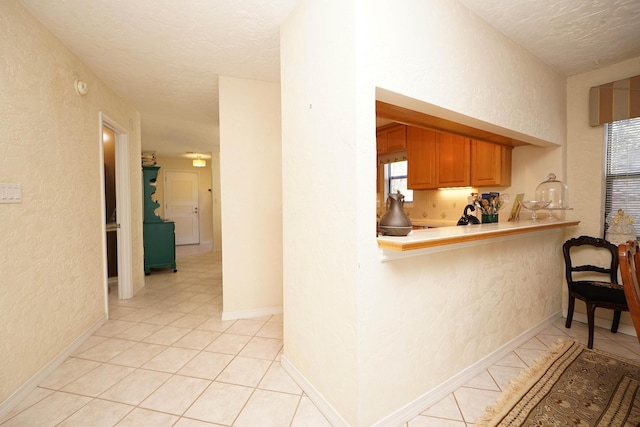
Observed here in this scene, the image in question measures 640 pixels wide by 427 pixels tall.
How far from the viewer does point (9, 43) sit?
1665 mm

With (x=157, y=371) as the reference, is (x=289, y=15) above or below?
above

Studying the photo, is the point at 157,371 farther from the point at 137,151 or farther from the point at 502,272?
the point at 137,151

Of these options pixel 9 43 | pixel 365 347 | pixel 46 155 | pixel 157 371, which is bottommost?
pixel 157 371

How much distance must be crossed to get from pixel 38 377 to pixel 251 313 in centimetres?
160

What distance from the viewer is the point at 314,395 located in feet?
5.35

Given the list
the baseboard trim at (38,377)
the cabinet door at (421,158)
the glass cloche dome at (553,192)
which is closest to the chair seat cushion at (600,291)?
the glass cloche dome at (553,192)

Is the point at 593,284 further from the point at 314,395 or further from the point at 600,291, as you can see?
the point at 314,395

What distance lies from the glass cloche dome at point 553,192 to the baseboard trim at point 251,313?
3002mm

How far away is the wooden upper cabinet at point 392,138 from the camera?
4.20 metres

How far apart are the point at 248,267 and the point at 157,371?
3.82 ft

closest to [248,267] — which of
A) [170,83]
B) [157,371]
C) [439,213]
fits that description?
[157,371]

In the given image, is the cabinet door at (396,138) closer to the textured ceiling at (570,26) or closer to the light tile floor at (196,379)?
the textured ceiling at (570,26)

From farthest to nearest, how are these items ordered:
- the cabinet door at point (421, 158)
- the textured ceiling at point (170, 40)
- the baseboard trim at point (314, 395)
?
the cabinet door at point (421, 158)
the textured ceiling at point (170, 40)
the baseboard trim at point (314, 395)

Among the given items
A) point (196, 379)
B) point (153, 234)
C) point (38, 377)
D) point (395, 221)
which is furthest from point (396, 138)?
point (38, 377)
